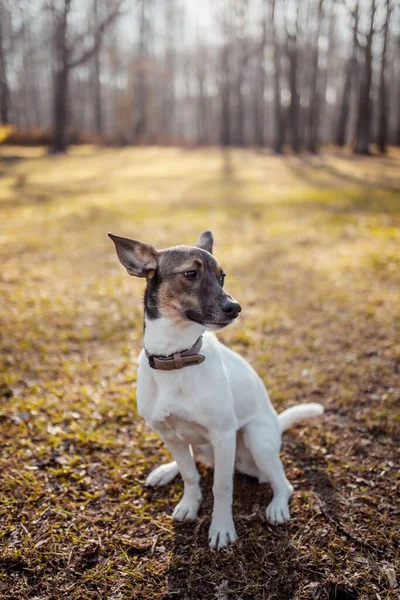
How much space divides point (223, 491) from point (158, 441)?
1.33 meters

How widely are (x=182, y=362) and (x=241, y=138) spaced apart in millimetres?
41924

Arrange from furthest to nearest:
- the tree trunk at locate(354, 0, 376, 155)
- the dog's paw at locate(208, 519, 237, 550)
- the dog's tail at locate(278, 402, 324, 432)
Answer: the tree trunk at locate(354, 0, 376, 155)
the dog's tail at locate(278, 402, 324, 432)
the dog's paw at locate(208, 519, 237, 550)

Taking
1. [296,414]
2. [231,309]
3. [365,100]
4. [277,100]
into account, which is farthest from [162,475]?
[277,100]

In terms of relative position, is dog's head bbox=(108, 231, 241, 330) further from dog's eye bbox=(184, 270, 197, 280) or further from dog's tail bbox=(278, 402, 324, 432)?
dog's tail bbox=(278, 402, 324, 432)

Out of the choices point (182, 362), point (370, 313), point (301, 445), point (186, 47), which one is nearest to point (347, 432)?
point (301, 445)

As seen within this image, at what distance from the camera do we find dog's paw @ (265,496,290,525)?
10.5 feet

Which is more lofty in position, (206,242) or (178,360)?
(206,242)

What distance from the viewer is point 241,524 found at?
3225mm

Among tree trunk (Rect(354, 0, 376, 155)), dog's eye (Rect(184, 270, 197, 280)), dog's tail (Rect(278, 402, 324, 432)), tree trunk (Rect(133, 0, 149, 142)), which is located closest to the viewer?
dog's eye (Rect(184, 270, 197, 280))

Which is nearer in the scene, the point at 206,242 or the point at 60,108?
the point at 206,242

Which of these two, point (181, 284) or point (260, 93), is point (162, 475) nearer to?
point (181, 284)

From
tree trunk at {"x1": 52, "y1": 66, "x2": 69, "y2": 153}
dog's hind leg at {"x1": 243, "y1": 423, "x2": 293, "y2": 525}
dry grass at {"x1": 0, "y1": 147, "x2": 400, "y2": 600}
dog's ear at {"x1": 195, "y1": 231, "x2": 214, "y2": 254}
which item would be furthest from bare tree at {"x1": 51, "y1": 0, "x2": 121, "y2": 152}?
dog's hind leg at {"x1": 243, "y1": 423, "x2": 293, "y2": 525}

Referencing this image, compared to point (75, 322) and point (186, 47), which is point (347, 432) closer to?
point (75, 322)

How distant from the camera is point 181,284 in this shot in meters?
2.82
